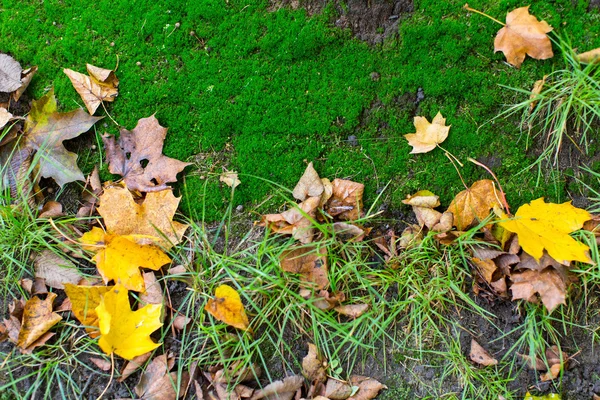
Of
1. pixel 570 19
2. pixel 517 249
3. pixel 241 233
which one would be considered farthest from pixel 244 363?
pixel 570 19

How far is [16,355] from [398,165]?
1974 millimetres

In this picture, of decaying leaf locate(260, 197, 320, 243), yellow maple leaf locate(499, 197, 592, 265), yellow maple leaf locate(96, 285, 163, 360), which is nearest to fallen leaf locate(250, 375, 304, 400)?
yellow maple leaf locate(96, 285, 163, 360)

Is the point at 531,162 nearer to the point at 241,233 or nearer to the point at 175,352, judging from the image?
the point at 241,233

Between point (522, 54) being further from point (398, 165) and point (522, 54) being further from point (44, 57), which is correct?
point (44, 57)

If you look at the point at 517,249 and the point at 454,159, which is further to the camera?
the point at 454,159

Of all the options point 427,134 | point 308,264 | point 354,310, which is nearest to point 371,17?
point 427,134

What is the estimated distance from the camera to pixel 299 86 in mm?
2264

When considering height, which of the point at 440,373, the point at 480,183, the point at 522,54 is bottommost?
the point at 440,373

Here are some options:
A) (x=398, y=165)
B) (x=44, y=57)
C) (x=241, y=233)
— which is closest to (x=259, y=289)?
(x=241, y=233)

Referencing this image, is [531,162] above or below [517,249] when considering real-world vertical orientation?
above

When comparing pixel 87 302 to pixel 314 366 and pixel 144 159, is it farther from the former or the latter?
pixel 314 366

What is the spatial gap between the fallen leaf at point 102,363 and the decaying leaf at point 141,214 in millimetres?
579

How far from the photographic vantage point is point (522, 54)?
2.15m

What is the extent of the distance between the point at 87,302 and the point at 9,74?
1.19m
